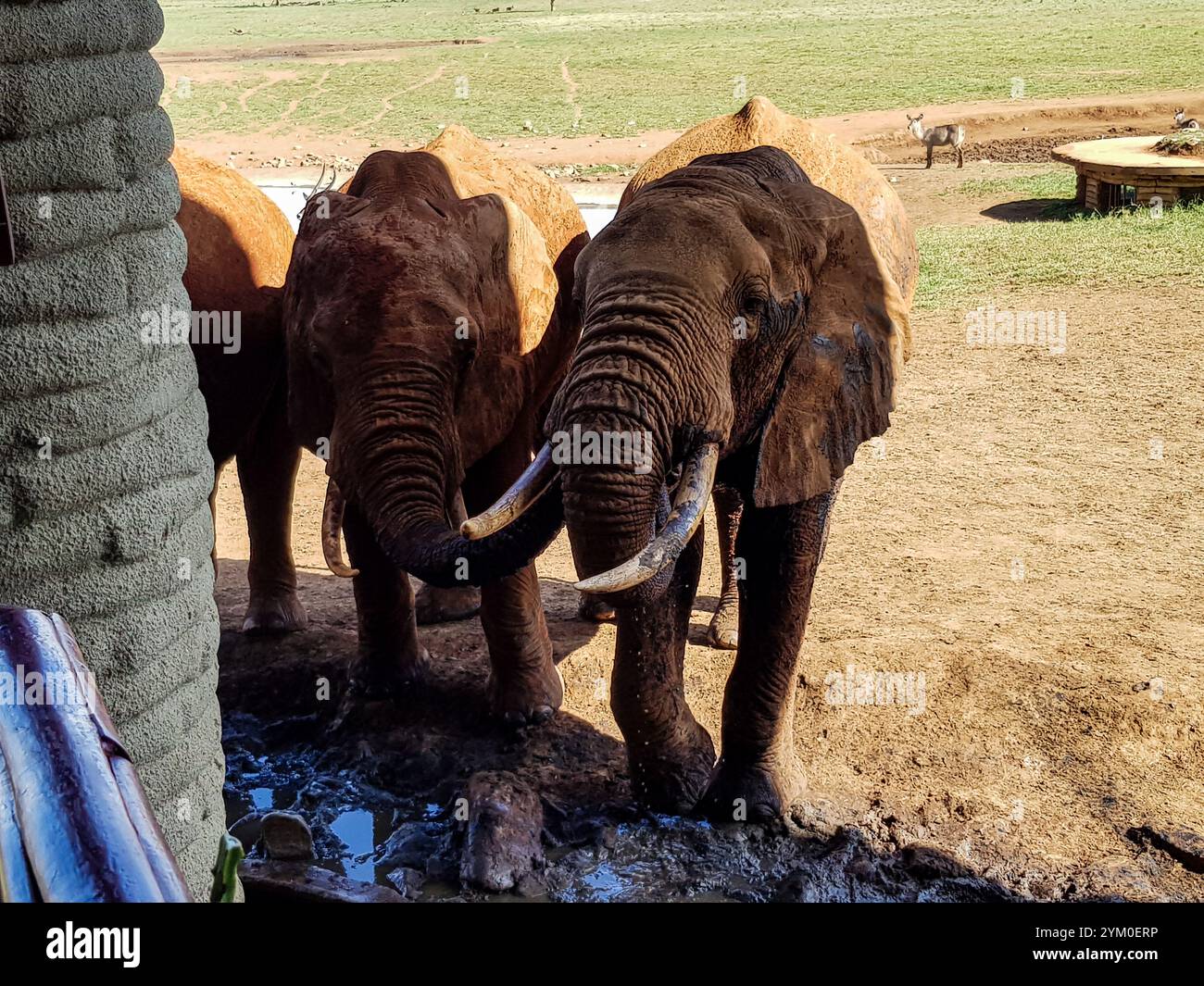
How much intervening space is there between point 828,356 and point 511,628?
1.89 metres

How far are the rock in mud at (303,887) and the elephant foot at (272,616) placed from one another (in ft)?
7.48

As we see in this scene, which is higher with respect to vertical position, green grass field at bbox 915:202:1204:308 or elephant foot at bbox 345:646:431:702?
green grass field at bbox 915:202:1204:308

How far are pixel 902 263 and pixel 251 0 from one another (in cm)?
7858

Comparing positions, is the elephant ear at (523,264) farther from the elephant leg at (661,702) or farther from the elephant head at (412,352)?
the elephant leg at (661,702)

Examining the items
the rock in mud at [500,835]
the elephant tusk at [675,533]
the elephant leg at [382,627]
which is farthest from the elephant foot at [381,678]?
the elephant tusk at [675,533]

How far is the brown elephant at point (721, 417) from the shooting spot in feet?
14.0

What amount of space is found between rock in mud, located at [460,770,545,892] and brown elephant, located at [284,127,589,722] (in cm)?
79

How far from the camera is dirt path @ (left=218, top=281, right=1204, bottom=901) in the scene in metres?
4.97

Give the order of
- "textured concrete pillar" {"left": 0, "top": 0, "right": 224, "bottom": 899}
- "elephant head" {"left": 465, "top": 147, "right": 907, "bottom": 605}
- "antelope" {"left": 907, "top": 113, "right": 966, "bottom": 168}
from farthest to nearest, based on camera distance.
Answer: "antelope" {"left": 907, "top": 113, "right": 966, "bottom": 168} → "elephant head" {"left": 465, "top": 147, "right": 907, "bottom": 605} → "textured concrete pillar" {"left": 0, "top": 0, "right": 224, "bottom": 899}

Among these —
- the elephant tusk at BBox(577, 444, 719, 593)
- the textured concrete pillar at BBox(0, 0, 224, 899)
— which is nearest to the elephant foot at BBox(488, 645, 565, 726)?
the elephant tusk at BBox(577, 444, 719, 593)

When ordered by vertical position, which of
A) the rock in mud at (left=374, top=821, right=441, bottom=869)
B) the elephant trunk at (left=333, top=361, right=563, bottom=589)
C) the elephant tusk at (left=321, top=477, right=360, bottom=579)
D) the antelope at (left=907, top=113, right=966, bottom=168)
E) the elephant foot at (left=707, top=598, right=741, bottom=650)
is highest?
the antelope at (left=907, top=113, right=966, bottom=168)

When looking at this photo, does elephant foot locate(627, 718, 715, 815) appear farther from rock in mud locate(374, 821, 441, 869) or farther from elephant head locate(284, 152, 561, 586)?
elephant head locate(284, 152, 561, 586)

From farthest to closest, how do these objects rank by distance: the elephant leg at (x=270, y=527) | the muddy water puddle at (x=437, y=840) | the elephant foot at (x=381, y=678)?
the elephant leg at (x=270, y=527) < the elephant foot at (x=381, y=678) < the muddy water puddle at (x=437, y=840)
